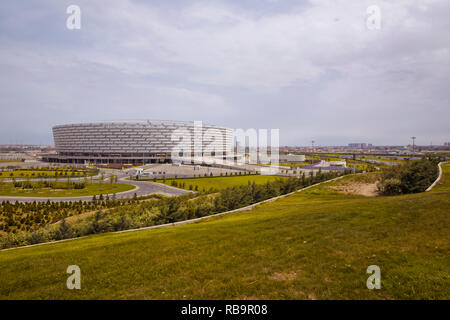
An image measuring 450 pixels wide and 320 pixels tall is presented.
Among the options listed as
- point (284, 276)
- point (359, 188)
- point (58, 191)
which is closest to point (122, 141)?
point (58, 191)

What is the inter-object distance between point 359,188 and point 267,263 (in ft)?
117

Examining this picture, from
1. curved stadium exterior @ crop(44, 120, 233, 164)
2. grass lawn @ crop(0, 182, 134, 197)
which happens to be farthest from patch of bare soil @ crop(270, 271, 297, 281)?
curved stadium exterior @ crop(44, 120, 233, 164)

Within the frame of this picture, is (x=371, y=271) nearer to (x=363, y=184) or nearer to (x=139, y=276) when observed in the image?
(x=139, y=276)

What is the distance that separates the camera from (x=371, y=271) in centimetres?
679

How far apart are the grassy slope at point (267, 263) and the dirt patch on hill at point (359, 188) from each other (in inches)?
916

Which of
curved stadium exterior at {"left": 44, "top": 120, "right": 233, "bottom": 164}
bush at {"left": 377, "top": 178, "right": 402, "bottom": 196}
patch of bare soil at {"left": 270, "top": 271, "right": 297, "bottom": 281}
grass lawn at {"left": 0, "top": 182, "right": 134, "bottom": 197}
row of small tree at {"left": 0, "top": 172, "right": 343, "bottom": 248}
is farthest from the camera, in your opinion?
curved stadium exterior at {"left": 44, "top": 120, "right": 233, "bottom": 164}

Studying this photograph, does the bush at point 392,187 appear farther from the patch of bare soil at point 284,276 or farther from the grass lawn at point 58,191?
the grass lawn at point 58,191

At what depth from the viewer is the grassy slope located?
20.5 ft

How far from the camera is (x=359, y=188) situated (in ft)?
122

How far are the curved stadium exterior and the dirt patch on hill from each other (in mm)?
94679

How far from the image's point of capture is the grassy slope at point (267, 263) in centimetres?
625

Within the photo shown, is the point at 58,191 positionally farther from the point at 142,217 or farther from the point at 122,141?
the point at 122,141

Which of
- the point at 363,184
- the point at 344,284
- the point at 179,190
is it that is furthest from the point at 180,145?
the point at 344,284

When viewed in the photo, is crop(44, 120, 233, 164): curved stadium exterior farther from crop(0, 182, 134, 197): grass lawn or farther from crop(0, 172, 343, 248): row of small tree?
crop(0, 172, 343, 248): row of small tree
